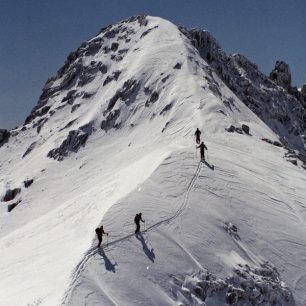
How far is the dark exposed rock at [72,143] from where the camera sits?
60531 mm

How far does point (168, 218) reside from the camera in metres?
27.7

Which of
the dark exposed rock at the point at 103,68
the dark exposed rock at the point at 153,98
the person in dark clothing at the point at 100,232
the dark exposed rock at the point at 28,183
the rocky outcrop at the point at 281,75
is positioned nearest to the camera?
the person in dark clothing at the point at 100,232

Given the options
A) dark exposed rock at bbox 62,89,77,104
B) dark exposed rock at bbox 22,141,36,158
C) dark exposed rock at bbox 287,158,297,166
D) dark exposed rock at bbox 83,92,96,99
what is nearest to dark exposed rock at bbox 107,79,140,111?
dark exposed rock at bbox 83,92,96,99

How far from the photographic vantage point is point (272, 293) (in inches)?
983

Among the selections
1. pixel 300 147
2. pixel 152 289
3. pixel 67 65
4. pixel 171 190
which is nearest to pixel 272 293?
pixel 152 289

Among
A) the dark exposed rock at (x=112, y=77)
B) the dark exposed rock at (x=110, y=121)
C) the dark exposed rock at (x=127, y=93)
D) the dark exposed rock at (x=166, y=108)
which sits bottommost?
the dark exposed rock at (x=166, y=108)

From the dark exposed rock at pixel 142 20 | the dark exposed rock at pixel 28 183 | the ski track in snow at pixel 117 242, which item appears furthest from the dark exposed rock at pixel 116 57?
the ski track in snow at pixel 117 242

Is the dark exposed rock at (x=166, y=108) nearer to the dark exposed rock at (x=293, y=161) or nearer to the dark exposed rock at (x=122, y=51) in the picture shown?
the dark exposed rock at (x=293, y=161)

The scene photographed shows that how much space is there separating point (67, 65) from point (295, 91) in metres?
48.2

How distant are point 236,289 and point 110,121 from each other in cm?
4045

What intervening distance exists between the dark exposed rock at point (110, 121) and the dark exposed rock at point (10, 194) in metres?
12.5

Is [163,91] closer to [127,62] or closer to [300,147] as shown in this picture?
[127,62]

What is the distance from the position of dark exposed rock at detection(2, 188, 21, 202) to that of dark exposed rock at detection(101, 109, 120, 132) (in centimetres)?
1254

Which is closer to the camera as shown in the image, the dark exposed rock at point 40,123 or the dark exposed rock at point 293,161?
the dark exposed rock at point 293,161
